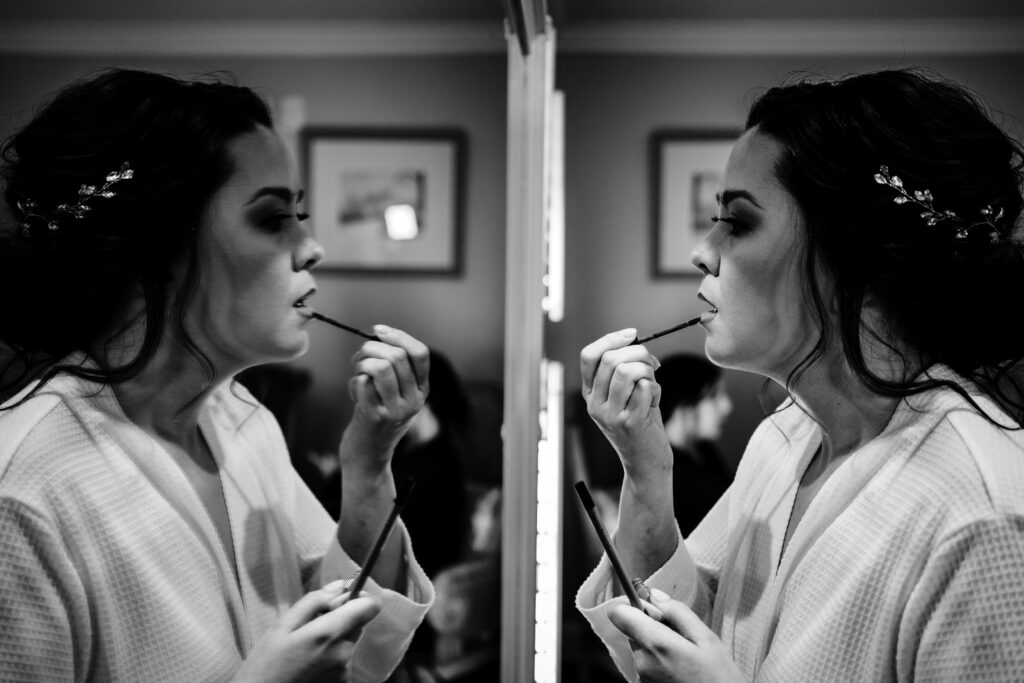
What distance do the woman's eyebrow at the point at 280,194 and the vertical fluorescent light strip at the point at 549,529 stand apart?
16.1 inches

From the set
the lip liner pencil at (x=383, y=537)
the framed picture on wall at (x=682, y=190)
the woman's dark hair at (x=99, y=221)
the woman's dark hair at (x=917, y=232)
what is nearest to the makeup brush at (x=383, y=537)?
the lip liner pencil at (x=383, y=537)

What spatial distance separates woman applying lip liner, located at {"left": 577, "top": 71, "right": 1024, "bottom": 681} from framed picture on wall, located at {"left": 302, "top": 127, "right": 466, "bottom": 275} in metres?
0.31

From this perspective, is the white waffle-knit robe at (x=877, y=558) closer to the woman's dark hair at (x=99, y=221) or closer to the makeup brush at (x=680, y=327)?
the makeup brush at (x=680, y=327)

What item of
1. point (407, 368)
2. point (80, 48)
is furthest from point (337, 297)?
point (80, 48)

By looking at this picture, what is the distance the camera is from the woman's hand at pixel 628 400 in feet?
3.86

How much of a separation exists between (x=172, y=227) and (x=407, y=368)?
0.35 metres

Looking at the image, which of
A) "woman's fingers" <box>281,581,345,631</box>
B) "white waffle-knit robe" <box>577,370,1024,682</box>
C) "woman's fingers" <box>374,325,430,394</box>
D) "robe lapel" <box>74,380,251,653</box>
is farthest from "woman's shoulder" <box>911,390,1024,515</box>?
"robe lapel" <box>74,380,251,653</box>

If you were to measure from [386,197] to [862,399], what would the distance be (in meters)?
0.67

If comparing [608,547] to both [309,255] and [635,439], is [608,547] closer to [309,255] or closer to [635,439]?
[635,439]

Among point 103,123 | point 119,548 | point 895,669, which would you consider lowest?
point 895,669

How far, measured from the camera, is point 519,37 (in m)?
1.27

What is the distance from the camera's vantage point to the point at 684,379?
1.18m

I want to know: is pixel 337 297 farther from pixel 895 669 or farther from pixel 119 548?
pixel 895 669

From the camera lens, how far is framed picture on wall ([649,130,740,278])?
3.84 feet
